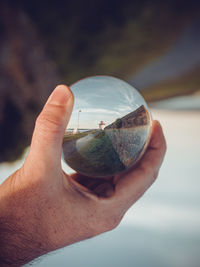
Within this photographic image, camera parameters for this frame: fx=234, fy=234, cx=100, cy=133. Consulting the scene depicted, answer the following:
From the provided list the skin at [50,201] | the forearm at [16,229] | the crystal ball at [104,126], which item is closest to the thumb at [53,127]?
the skin at [50,201]

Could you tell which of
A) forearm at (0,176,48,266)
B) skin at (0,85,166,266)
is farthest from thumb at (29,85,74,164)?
forearm at (0,176,48,266)

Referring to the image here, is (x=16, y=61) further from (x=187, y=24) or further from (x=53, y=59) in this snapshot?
(x=187, y=24)

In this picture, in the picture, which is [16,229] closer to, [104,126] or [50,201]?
[50,201]

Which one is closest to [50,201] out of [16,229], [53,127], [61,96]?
[16,229]

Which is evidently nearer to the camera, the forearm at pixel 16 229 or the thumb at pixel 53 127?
the thumb at pixel 53 127

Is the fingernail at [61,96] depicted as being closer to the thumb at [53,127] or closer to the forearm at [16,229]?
the thumb at [53,127]

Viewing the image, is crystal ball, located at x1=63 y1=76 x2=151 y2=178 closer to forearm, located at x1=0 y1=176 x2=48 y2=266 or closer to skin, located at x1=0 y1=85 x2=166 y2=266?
skin, located at x1=0 y1=85 x2=166 y2=266

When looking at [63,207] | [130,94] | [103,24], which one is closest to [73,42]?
[103,24]
